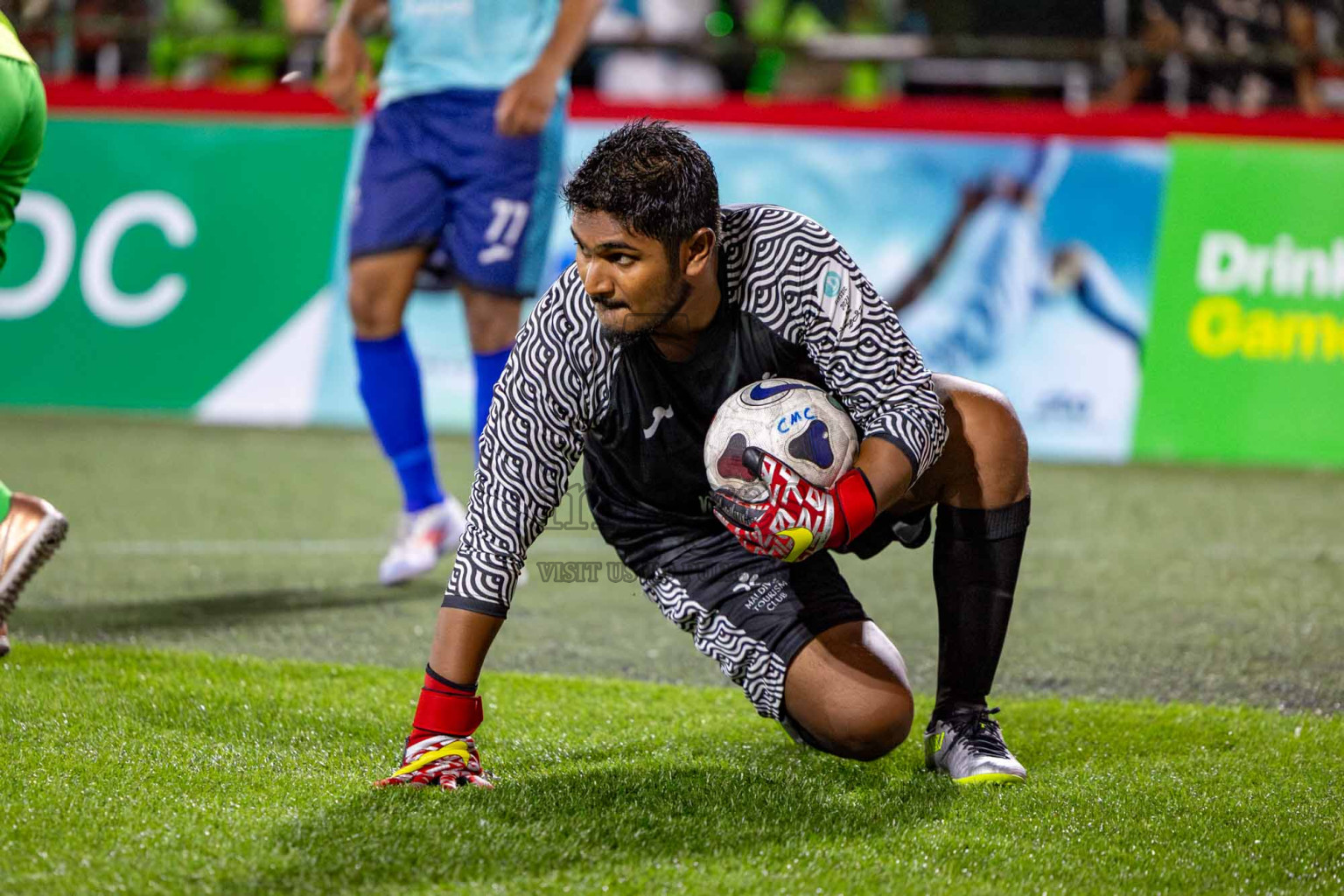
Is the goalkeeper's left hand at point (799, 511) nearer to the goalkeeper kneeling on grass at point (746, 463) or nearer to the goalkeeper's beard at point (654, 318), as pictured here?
the goalkeeper kneeling on grass at point (746, 463)

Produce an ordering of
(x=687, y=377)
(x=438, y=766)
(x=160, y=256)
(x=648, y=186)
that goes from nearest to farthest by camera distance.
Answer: (x=648, y=186) < (x=438, y=766) < (x=687, y=377) < (x=160, y=256)

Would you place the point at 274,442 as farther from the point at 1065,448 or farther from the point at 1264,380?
the point at 1264,380

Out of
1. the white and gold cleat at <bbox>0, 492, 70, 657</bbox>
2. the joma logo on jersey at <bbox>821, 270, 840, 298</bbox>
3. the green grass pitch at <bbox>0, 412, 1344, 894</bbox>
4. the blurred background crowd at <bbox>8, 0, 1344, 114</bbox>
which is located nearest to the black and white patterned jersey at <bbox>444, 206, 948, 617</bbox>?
the joma logo on jersey at <bbox>821, 270, 840, 298</bbox>

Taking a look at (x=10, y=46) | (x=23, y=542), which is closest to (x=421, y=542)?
(x=23, y=542)

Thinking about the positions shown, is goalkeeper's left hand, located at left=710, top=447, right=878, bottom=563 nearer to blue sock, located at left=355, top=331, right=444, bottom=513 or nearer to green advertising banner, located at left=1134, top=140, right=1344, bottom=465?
blue sock, located at left=355, top=331, right=444, bottom=513

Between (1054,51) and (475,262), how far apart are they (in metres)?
5.30

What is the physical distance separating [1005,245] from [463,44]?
3533mm

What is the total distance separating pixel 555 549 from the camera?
5254 millimetres

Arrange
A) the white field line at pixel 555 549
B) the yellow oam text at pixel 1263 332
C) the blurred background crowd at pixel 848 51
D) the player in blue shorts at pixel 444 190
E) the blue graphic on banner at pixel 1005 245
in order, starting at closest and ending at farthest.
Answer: the player in blue shorts at pixel 444 190
the white field line at pixel 555 549
the yellow oam text at pixel 1263 332
the blue graphic on banner at pixel 1005 245
the blurred background crowd at pixel 848 51

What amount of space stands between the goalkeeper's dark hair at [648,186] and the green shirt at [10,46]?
141cm

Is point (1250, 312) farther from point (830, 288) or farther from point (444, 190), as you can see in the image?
point (830, 288)

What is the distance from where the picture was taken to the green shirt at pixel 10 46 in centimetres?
319

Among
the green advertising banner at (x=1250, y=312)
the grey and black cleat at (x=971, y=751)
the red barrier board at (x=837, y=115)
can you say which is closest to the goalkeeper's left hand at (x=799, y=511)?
the grey and black cleat at (x=971, y=751)

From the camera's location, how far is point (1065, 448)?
7301 millimetres
